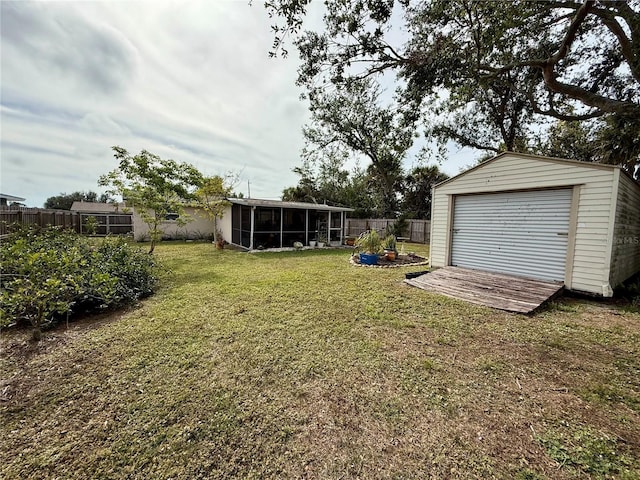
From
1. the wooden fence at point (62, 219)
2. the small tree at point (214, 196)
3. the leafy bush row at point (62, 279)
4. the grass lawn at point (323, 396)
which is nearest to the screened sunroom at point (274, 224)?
the small tree at point (214, 196)

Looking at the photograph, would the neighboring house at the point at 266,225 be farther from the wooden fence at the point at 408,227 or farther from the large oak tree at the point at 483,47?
the large oak tree at the point at 483,47

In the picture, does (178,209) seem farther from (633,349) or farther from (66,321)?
(633,349)

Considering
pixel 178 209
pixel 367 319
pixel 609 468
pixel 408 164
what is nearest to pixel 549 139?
pixel 408 164

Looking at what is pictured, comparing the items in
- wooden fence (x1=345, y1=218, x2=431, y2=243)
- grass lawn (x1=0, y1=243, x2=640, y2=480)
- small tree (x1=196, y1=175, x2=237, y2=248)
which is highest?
small tree (x1=196, y1=175, x2=237, y2=248)

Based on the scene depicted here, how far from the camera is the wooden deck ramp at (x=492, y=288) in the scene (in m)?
4.36

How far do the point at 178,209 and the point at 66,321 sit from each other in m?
5.89

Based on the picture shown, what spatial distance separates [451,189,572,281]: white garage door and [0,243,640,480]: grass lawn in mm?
1544

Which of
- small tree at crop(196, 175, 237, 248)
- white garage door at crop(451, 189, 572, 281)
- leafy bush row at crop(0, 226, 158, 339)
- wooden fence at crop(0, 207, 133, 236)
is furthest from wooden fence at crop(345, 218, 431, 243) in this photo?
leafy bush row at crop(0, 226, 158, 339)

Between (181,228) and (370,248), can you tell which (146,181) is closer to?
(181,228)

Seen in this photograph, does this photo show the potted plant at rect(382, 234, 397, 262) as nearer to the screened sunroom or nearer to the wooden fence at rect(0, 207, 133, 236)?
the screened sunroom

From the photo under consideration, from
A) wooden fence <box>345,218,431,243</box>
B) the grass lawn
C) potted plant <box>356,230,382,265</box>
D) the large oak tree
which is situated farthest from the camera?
wooden fence <box>345,218,431,243</box>

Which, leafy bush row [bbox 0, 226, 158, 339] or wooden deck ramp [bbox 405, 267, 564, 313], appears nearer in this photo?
leafy bush row [bbox 0, 226, 158, 339]

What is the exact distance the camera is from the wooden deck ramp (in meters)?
4.36

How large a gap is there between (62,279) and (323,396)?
3602 millimetres
